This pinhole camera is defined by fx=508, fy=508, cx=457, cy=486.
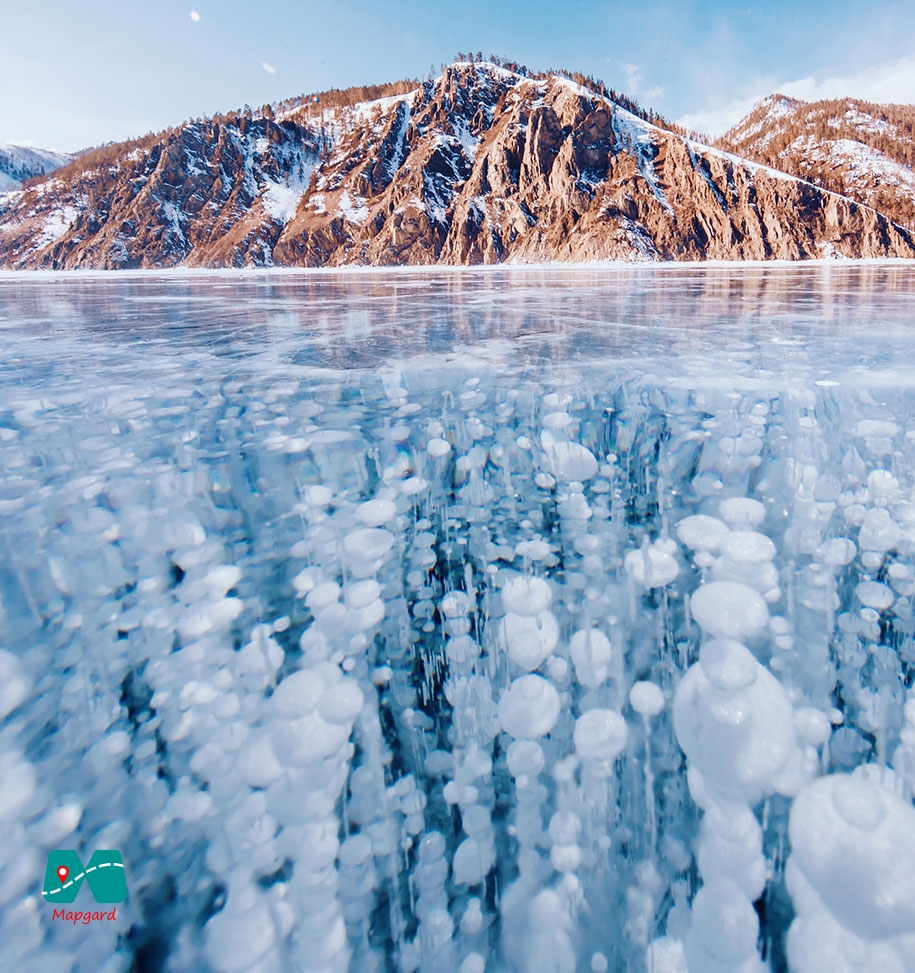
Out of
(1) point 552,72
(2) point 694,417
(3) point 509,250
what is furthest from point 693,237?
(2) point 694,417

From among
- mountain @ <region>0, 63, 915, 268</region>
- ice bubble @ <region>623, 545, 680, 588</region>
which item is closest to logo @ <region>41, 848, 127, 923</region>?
ice bubble @ <region>623, 545, 680, 588</region>

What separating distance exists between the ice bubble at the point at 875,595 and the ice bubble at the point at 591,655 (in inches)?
30.2

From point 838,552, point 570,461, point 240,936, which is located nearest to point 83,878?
point 240,936

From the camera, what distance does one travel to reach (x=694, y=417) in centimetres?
262

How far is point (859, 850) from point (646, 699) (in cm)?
45

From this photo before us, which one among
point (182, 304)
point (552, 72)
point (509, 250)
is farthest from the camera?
point (552, 72)

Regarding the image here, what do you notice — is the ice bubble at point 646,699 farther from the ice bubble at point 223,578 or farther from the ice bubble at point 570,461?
the ice bubble at point 223,578

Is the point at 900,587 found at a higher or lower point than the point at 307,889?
higher

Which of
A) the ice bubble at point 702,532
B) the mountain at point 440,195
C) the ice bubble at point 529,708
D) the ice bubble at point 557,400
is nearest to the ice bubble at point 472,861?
the ice bubble at point 529,708

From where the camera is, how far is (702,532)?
176 centimetres

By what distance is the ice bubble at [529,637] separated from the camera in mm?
1378

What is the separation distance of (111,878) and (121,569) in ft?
2.97

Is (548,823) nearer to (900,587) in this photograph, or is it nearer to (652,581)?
(652,581)

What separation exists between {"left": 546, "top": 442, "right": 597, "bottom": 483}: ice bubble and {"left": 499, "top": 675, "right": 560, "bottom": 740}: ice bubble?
3.40 feet
